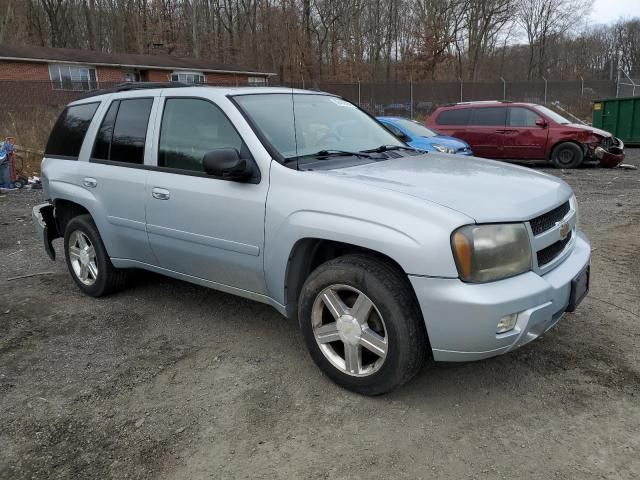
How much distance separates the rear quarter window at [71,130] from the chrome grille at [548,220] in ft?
12.4

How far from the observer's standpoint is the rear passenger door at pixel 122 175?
4.20 m

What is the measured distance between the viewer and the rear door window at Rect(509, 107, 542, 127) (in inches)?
519

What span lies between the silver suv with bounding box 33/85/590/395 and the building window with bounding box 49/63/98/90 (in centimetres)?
3070

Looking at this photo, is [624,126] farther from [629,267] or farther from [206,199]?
[206,199]

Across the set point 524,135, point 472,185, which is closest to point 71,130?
point 472,185

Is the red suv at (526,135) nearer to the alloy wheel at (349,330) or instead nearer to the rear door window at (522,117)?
the rear door window at (522,117)

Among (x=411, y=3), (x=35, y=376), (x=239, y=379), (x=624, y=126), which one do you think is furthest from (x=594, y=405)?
(x=411, y=3)

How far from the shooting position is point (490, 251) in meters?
2.71

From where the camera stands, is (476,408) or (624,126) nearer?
(476,408)

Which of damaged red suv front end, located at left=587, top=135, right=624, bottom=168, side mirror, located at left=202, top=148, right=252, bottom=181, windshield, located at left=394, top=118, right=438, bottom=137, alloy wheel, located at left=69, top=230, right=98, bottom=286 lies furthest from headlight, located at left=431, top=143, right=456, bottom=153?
side mirror, located at left=202, top=148, right=252, bottom=181

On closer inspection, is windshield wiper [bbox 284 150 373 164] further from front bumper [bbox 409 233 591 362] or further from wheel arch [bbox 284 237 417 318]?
front bumper [bbox 409 233 591 362]

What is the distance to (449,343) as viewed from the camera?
9.05ft

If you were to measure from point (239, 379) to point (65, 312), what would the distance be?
6.97ft

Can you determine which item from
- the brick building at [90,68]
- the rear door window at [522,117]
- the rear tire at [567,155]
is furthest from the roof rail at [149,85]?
the brick building at [90,68]
